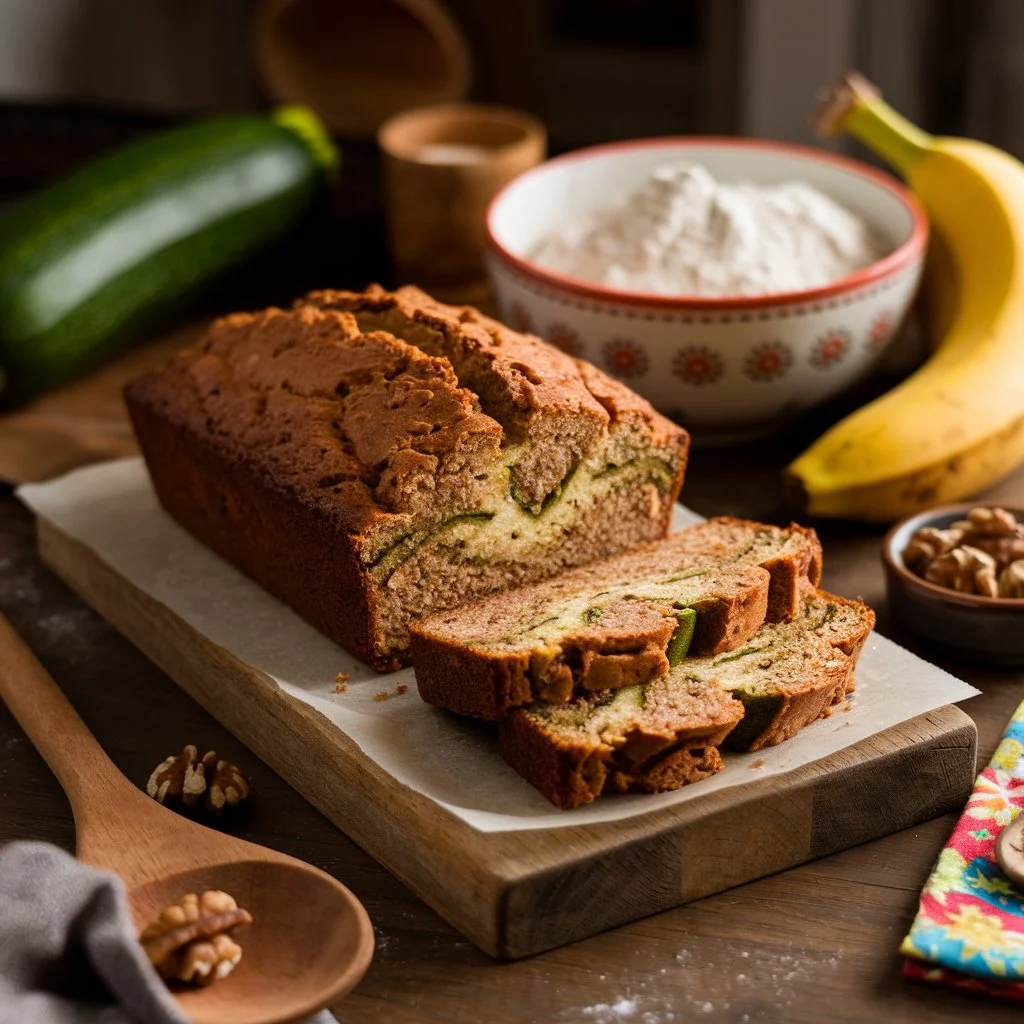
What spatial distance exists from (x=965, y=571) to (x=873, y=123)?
1635 mm

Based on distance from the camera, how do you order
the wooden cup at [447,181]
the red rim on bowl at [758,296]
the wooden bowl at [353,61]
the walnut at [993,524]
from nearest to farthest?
1. the walnut at [993,524]
2. the red rim on bowl at [758,296]
3. the wooden cup at [447,181]
4. the wooden bowl at [353,61]

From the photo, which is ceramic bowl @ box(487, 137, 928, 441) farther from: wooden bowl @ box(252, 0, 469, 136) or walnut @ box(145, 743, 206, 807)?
wooden bowl @ box(252, 0, 469, 136)

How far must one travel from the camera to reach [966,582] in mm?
2781

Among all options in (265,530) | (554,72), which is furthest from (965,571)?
(554,72)

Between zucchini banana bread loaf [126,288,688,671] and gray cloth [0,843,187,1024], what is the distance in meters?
0.70

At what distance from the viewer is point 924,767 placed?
2387 millimetres

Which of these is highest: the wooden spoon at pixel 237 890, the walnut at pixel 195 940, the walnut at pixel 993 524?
the walnut at pixel 993 524

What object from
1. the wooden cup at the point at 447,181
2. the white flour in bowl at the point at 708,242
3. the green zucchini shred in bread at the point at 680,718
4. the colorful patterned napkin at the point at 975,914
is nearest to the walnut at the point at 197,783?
the green zucchini shred in bread at the point at 680,718

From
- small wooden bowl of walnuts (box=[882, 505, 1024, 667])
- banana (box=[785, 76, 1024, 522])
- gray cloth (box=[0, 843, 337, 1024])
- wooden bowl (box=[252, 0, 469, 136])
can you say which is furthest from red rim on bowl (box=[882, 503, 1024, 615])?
wooden bowl (box=[252, 0, 469, 136])

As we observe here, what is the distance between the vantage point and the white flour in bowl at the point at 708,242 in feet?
11.1

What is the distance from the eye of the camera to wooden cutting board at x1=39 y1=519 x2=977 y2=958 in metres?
2.14

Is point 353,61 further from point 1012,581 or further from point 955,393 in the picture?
point 1012,581

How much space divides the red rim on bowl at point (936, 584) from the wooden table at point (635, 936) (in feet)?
0.53

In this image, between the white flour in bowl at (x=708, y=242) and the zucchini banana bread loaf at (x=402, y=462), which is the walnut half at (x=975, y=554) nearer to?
the zucchini banana bread loaf at (x=402, y=462)
